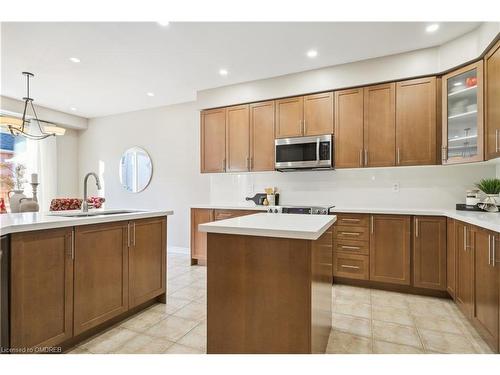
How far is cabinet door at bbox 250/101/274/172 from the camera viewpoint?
3.84 meters

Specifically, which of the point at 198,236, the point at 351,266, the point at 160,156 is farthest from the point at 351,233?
the point at 160,156

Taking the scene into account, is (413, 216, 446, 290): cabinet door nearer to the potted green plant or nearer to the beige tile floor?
the beige tile floor

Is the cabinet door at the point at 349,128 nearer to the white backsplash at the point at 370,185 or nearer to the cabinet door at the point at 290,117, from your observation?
the white backsplash at the point at 370,185

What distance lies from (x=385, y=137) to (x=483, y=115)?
2.97ft

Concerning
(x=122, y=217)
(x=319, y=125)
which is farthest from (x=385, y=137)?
(x=122, y=217)

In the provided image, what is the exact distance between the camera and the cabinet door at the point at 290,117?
3652mm

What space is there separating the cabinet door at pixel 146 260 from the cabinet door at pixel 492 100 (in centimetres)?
317

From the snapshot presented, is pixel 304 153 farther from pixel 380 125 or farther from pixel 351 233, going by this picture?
pixel 351 233

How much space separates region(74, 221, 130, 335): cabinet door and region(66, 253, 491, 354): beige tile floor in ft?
0.60

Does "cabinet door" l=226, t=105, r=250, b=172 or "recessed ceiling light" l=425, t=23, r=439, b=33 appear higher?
"recessed ceiling light" l=425, t=23, r=439, b=33

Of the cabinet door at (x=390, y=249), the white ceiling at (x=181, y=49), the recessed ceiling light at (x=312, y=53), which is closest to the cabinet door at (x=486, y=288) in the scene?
the cabinet door at (x=390, y=249)

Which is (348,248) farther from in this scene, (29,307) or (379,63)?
(29,307)

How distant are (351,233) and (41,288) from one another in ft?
9.59

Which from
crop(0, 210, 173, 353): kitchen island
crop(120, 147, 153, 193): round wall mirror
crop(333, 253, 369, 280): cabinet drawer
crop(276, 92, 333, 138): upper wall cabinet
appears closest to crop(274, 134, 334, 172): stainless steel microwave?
crop(276, 92, 333, 138): upper wall cabinet
